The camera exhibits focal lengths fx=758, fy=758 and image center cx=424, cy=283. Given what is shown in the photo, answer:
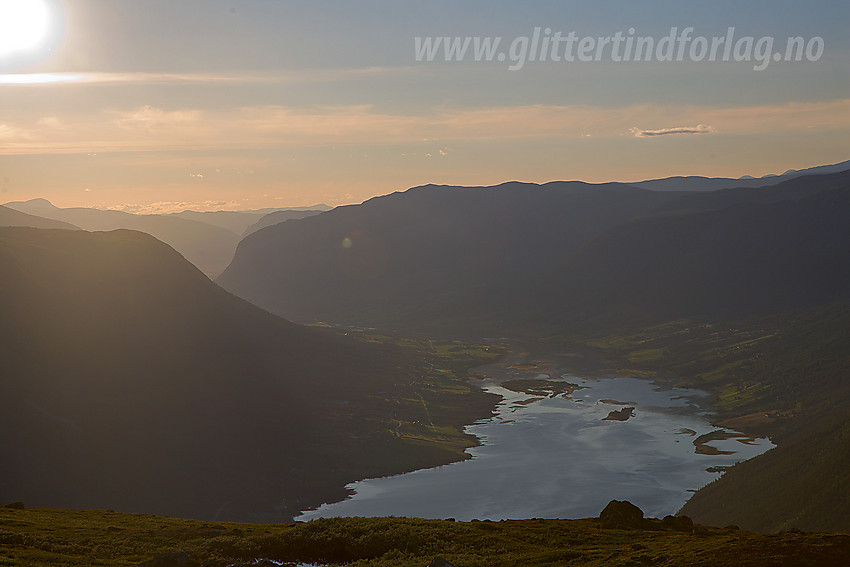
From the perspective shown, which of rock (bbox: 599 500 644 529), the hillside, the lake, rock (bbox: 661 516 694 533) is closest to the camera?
rock (bbox: 599 500 644 529)

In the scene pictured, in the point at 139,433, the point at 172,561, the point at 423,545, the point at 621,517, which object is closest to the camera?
the point at 172,561

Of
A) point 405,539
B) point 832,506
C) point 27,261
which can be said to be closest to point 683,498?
point 832,506

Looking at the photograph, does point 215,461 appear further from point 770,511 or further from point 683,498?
point 770,511

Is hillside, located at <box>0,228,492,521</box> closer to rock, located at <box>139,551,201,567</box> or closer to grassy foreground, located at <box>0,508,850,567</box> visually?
grassy foreground, located at <box>0,508,850,567</box>

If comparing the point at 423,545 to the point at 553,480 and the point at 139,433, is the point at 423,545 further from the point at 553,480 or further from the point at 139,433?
the point at 139,433

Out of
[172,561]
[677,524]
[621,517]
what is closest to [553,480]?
[677,524]

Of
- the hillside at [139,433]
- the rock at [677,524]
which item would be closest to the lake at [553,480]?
the hillside at [139,433]

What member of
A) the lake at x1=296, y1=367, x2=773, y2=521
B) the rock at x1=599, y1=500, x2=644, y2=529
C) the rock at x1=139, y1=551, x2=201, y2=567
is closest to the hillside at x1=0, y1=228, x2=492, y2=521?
the lake at x1=296, y1=367, x2=773, y2=521
